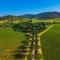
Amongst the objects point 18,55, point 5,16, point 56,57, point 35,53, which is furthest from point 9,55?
point 5,16

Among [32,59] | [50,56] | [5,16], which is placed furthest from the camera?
[5,16]

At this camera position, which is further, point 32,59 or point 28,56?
point 28,56

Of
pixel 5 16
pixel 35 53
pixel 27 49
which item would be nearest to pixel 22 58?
pixel 35 53

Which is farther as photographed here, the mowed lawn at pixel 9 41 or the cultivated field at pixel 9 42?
the mowed lawn at pixel 9 41

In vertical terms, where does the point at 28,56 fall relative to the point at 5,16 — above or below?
below

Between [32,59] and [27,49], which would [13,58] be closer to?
[32,59]

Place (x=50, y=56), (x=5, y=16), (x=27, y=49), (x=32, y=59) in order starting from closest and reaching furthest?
(x=32, y=59) → (x=50, y=56) → (x=27, y=49) → (x=5, y=16)

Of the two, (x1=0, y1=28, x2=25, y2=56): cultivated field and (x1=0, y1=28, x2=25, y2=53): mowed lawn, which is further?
(x1=0, y1=28, x2=25, y2=53): mowed lawn

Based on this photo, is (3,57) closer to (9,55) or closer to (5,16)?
(9,55)

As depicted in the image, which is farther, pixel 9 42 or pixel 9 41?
pixel 9 41
